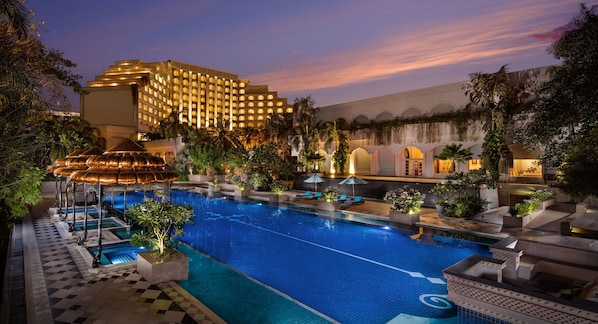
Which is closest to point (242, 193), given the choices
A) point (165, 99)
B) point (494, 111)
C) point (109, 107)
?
point (494, 111)

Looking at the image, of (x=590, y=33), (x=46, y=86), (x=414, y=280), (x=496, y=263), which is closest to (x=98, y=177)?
(x=46, y=86)

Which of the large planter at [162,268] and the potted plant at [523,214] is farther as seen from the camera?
the potted plant at [523,214]

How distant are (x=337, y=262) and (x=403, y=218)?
17.3 feet

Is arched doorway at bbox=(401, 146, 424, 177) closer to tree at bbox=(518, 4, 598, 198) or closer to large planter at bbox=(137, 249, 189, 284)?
tree at bbox=(518, 4, 598, 198)

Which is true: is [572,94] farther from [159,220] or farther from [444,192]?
[159,220]

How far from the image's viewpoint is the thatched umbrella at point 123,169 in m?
7.70

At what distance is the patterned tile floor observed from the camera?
5.63 meters

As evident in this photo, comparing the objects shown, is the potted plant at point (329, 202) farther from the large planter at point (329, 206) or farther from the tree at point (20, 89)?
the tree at point (20, 89)

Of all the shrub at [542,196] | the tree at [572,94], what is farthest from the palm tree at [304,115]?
the tree at [572,94]

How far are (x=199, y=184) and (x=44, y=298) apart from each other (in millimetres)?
26318

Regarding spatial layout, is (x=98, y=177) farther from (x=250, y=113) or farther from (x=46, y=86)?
(x=250, y=113)

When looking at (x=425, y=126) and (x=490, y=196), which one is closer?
(x=490, y=196)

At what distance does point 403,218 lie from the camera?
14.0 metres

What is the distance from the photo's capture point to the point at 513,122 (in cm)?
1925
